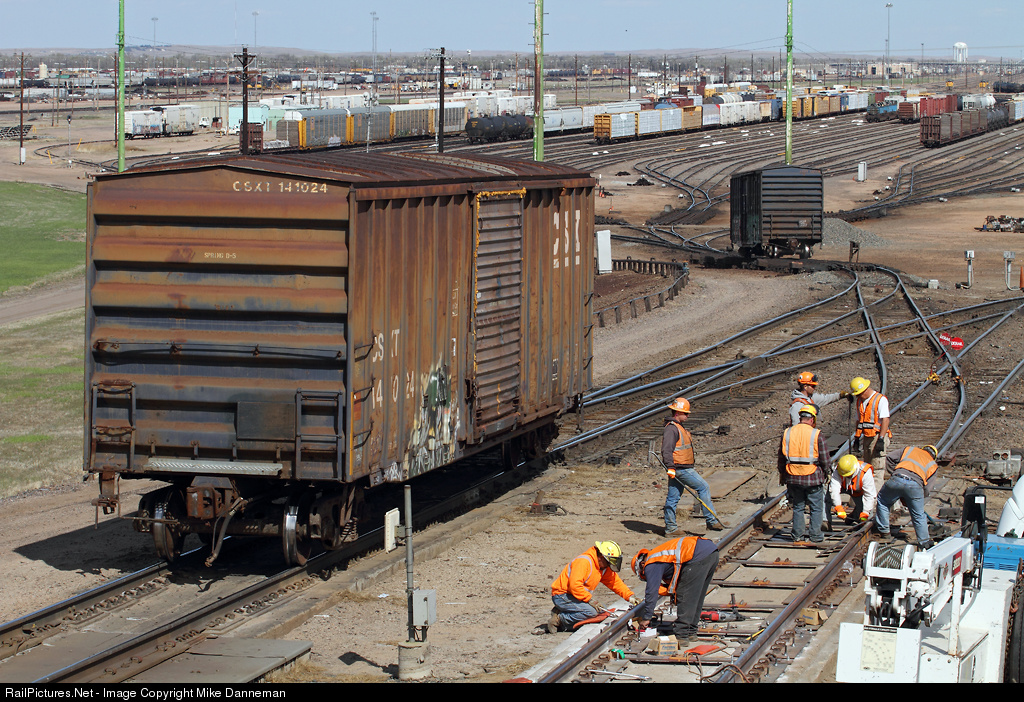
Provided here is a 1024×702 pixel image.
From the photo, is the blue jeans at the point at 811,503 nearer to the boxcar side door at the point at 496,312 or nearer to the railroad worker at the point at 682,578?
the railroad worker at the point at 682,578

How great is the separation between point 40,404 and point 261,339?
11.3m

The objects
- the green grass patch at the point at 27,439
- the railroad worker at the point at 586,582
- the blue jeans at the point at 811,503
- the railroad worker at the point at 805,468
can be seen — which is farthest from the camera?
the green grass patch at the point at 27,439

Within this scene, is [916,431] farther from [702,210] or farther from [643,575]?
[702,210]

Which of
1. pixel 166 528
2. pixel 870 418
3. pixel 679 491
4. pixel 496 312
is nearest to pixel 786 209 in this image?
pixel 870 418

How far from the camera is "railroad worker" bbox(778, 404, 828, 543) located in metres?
12.3

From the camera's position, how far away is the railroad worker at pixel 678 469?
43.6 feet

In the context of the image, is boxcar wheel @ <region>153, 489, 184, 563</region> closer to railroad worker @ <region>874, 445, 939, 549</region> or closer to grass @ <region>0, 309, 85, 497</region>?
grass @ <region>0, 309, 85, 497</region>

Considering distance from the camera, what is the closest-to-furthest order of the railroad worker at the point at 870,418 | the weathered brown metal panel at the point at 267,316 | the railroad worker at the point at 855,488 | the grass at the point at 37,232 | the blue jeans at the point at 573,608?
1. the blue jeans at the point at 573,608
2. the weathered brown metal panel at the point at 267,316
3. the railroad worker at the point at 855,488
4. the railroad worker at the point at 870,418
5. the grass at the point at 37,232

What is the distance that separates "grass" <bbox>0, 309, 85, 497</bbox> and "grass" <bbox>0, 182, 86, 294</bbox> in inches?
348

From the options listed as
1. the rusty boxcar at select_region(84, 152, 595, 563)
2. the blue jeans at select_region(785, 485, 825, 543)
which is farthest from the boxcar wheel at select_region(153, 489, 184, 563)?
the blue jeans at select_region(785, 485, 825, 543)

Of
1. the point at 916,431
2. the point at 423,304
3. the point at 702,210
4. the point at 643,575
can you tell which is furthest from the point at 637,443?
the point at 702,210

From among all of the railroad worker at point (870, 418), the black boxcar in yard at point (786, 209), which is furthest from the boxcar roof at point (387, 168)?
the black boxcar in yard at point (786, 209)

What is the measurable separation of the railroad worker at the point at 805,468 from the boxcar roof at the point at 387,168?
13.9ft

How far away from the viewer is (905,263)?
4153cm
